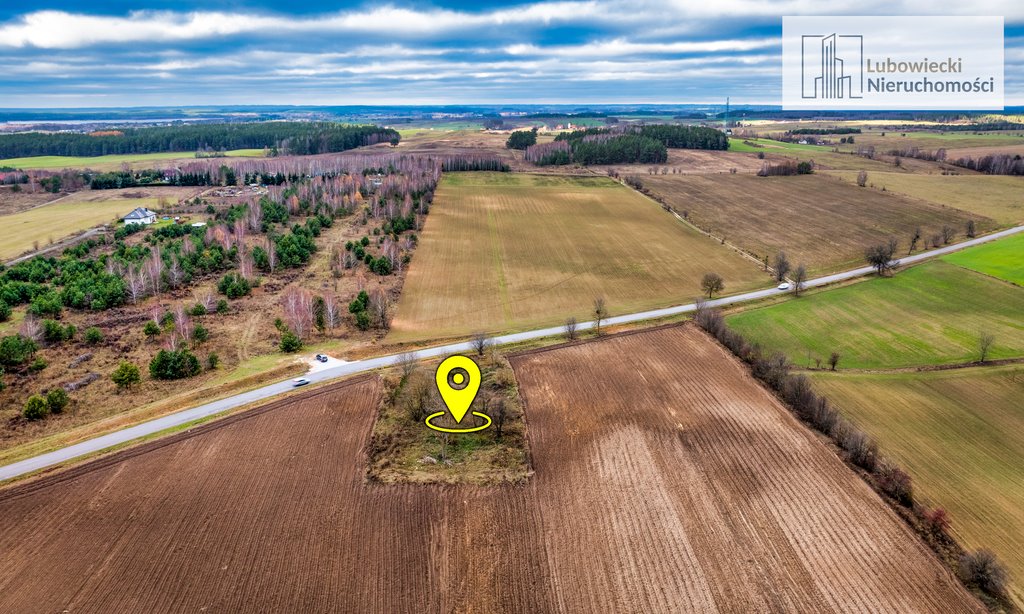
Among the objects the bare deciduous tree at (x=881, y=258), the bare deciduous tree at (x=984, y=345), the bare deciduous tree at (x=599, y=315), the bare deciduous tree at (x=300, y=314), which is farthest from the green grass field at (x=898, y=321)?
the bare deciduous tree at (x=300, y=314)

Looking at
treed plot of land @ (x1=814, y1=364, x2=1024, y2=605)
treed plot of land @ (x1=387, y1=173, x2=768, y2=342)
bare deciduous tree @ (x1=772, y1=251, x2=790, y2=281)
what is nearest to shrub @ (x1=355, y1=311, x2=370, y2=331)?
treed plot of land @ (x1=387, y1=173, x2=768, y2=342)

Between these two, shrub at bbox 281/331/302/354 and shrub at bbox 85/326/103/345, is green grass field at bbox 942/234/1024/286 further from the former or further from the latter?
shrub at bbox 85/326/103/345

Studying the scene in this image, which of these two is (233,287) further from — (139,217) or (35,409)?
(139,217)

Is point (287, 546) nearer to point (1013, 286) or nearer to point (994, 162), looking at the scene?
point (1013, 286)

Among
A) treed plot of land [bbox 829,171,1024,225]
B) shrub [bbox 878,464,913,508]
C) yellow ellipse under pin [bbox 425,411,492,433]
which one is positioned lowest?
shrub [bbox 878,464,913,508]

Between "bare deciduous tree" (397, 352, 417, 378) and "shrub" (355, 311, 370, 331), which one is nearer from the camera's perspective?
"bare deciduous tree" (397, 352, 417, 378)

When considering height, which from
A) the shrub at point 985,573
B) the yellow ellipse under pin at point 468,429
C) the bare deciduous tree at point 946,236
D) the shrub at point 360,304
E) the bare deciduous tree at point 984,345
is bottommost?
the shrub at point 985,573

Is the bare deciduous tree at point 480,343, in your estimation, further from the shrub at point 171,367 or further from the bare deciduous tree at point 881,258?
the bare deciduous tree at point 881,258
